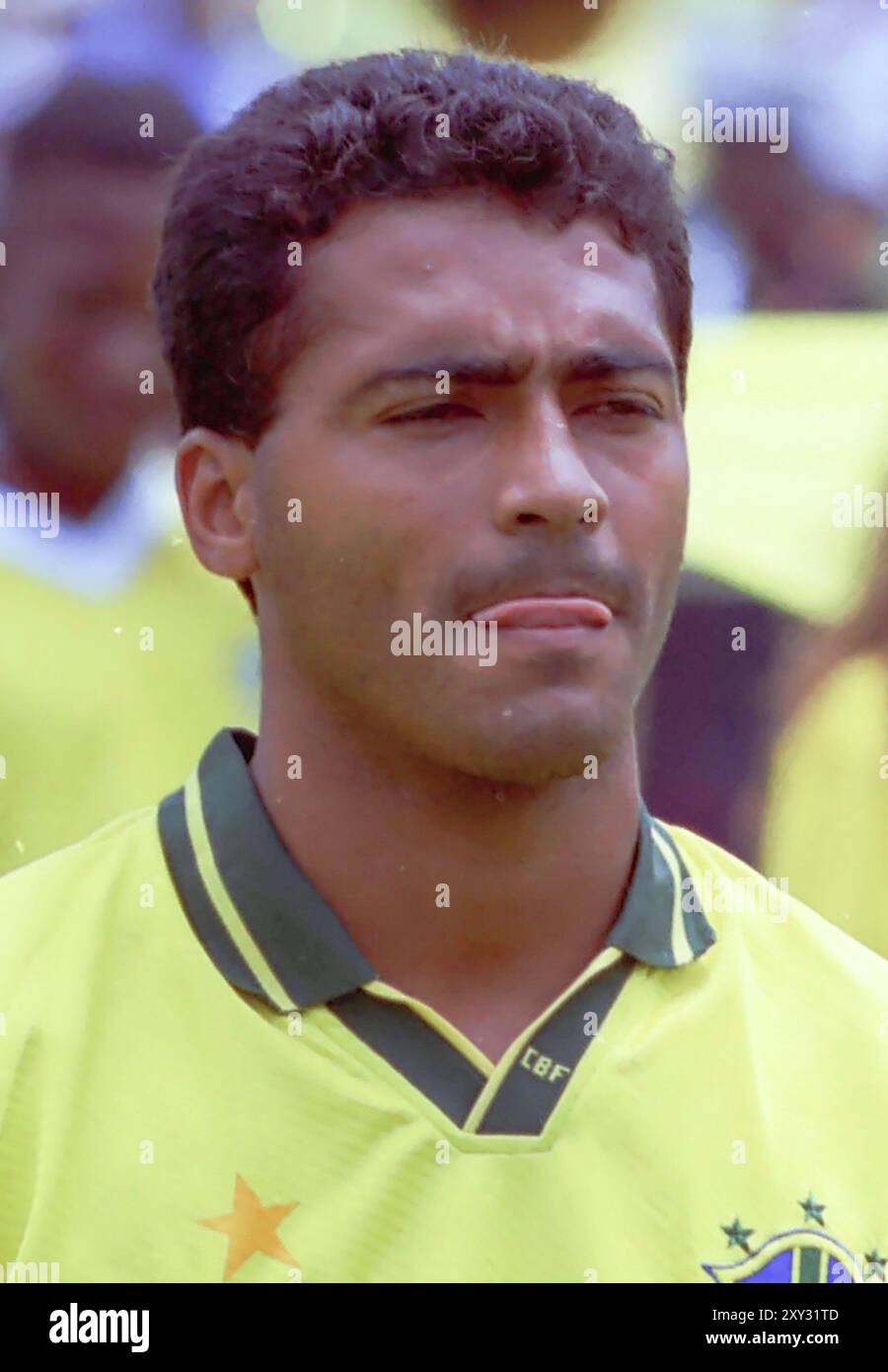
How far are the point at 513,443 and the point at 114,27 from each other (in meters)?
1.31

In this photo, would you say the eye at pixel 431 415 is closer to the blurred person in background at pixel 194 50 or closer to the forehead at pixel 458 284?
the forehead at pixel 458 284

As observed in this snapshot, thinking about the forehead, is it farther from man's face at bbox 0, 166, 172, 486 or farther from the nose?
man's face at bbox 0, 166, 172, 486

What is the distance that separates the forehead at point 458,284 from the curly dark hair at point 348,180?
0.02 metres

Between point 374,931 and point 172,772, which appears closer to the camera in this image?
point 374,931

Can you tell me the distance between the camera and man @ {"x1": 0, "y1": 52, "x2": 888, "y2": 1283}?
1.45 m

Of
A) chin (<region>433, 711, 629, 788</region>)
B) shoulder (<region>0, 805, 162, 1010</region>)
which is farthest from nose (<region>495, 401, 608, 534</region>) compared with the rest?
shoulder (<region>0, 805, 162, 1010</region>)

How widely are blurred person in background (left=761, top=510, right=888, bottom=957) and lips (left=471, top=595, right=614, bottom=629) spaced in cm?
117

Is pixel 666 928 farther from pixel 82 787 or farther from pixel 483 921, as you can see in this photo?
pixel 82 787

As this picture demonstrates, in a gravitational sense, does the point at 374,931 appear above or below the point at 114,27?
below

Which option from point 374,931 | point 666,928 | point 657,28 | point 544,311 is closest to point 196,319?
point 544,311

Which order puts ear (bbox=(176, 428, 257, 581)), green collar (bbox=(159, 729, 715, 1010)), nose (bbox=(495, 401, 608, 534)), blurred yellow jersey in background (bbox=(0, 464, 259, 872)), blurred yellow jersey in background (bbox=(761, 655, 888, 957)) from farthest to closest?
blurred yellow jersey in background (bbox=(761, 655, 888, 957))
blurred yellow jersey in background (bbox=(0, 464, 259, 872))
ear (bbox=(176, 428, 257, 581))
green collar (bbox=(159, 729, 715, 1010))
nose (bbox=(495, 401, 608, 534))

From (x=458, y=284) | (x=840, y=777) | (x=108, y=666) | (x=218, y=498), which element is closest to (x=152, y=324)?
(x=108, y=666)

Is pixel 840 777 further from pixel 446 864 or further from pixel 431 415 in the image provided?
pixel 431 415

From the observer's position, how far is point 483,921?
1606mm
